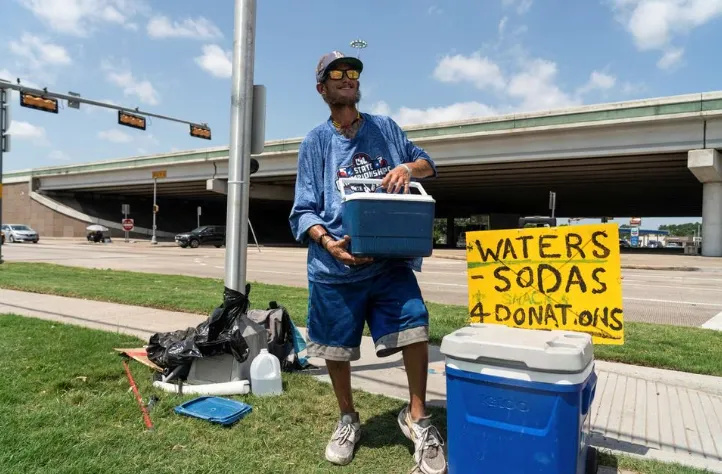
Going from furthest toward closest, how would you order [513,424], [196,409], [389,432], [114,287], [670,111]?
[670,111] < [114,287] < [196,409] < [389,432] < [513,424]

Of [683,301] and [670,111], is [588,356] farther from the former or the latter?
[670,111]

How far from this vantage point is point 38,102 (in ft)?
60.3

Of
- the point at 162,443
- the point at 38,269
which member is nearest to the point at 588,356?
the point at 162,443

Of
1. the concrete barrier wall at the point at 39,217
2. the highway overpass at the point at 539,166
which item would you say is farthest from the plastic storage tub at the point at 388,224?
the concrete barrier wall at the point at 39,217

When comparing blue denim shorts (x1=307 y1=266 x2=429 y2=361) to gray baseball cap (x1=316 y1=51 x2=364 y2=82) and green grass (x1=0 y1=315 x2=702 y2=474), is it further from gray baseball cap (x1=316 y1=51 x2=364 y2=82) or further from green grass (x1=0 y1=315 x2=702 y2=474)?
gray baseball cap (x1=316 y1=51 x2=364 y2=82)

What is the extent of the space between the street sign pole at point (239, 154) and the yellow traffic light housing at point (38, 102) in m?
17.0

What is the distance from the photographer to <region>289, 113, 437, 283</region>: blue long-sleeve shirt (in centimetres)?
273

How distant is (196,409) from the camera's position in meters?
3.35

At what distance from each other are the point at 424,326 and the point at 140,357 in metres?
2.82

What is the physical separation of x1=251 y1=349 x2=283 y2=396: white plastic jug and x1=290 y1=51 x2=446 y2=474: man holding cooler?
966 mm

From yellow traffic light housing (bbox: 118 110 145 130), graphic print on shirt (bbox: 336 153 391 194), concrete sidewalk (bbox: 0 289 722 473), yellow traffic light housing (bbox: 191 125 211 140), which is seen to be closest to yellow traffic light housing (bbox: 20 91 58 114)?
yellow traffic light housing (bbox: 118 110 145 130)

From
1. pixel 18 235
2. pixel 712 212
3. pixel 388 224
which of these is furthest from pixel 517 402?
pixel 18 235

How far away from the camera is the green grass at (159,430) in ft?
→ 8.63

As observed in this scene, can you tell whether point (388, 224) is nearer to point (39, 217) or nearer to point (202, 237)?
point (202, 237)
